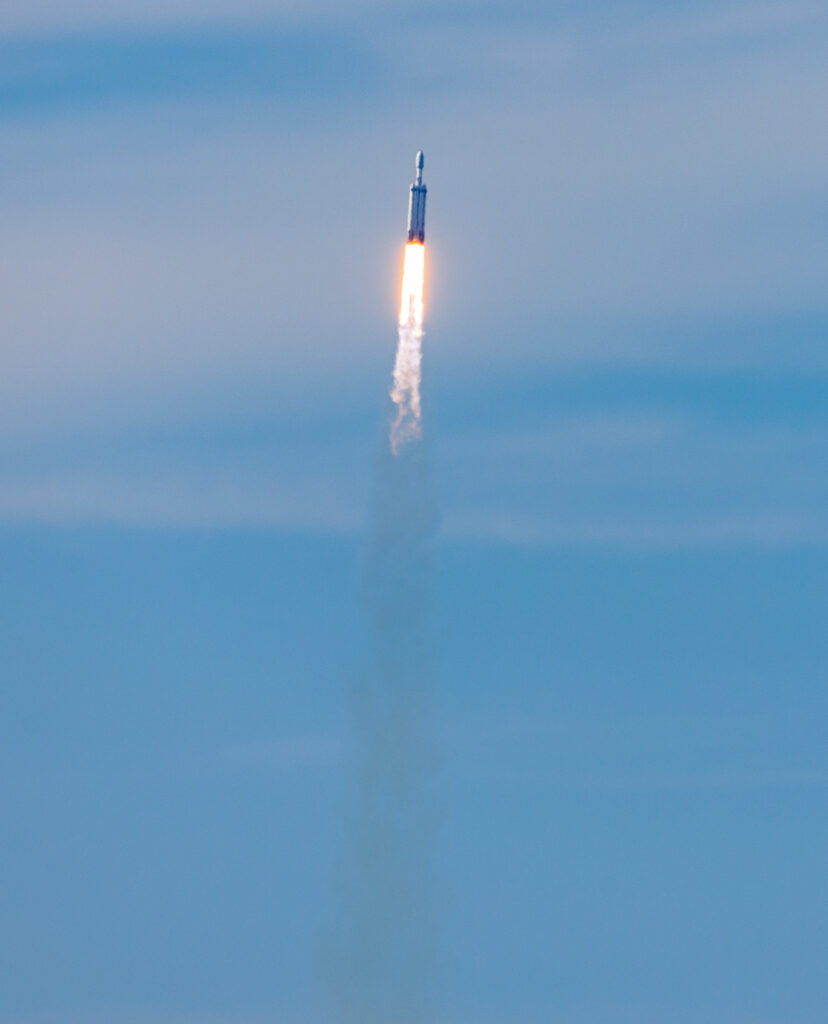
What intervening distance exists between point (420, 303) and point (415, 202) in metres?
5.28

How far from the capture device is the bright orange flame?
79500mm

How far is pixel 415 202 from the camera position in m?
79.2

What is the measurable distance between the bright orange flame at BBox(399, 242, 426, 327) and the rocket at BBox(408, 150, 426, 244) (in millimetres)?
419

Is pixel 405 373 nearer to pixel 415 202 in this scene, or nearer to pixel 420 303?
pixel 420 303

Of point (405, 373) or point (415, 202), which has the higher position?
point (415, 202)

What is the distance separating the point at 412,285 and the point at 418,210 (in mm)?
3556

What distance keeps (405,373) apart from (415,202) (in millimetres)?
8479

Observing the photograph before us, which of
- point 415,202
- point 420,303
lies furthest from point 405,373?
point 415,202

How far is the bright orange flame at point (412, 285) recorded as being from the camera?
79.5 meters

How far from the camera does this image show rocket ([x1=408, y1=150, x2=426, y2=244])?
259 feet

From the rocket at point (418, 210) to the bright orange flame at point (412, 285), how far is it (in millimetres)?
419

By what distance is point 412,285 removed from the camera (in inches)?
3182

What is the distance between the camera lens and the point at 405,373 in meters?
83.1

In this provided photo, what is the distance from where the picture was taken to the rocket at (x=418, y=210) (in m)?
78.9
